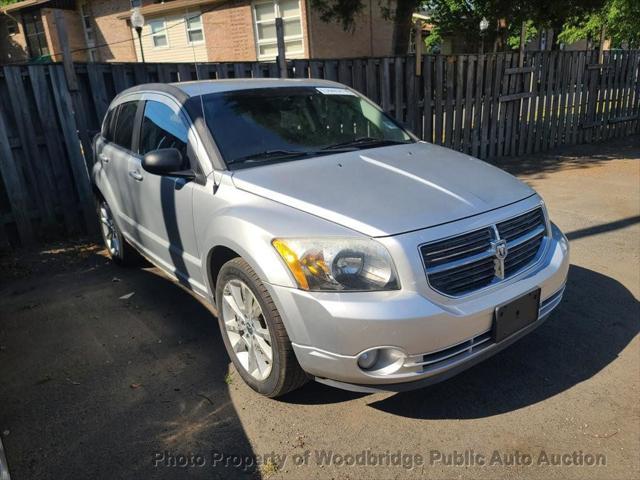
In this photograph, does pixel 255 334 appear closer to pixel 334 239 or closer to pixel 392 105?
pixel 334 239

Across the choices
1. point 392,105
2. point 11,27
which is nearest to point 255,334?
point 392,105

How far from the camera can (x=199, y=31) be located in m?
21.1

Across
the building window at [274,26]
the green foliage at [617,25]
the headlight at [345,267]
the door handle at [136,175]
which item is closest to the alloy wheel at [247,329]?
the headlight at [345,267]

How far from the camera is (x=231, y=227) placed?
9.34ft

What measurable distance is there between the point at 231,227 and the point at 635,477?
234 cm

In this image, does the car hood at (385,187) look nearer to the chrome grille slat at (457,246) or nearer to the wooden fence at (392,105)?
the chrome grille slat at (457,246)

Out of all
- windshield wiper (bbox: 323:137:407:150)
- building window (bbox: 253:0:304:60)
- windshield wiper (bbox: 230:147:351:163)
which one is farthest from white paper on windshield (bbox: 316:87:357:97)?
building window (bbox: 253:0:304:60)

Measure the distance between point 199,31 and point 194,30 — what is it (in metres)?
0.26

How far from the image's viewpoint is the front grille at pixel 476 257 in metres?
2.48

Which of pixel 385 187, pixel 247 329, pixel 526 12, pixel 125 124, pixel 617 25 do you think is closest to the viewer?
pixel 385 187

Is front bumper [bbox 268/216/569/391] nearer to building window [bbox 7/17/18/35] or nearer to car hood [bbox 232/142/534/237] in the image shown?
car hood [bbox 232/142/534/237]

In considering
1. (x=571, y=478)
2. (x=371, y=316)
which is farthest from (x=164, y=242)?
(x=571, y=478)

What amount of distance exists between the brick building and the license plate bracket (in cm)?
1415

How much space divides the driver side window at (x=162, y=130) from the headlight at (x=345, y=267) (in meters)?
1.38
